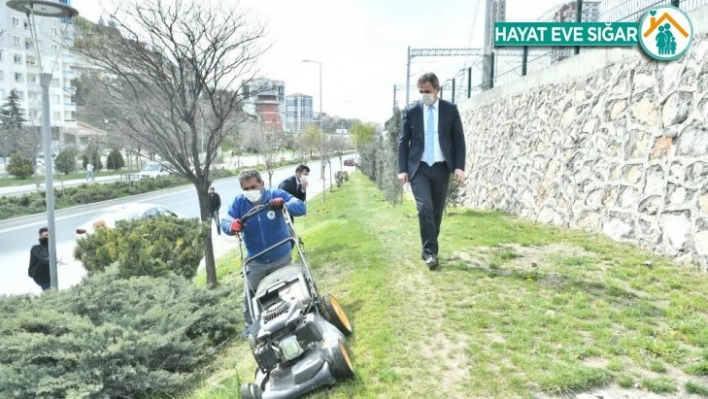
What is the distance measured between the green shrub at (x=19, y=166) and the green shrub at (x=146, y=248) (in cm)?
3397

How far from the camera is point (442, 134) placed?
16.5 feet

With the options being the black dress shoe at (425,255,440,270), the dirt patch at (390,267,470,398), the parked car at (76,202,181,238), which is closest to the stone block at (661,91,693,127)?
the black dress shoe at (425,255,440,270)

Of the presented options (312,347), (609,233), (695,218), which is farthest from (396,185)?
(312,347)

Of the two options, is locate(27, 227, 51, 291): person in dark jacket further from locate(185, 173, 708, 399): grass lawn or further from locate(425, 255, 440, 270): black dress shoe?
locate(425, 255, 440, 270): black dress shoe

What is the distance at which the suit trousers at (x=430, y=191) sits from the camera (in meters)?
5.05

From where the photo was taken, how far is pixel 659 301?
4133 mm

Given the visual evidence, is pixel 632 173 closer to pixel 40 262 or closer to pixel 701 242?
pixel 701 242

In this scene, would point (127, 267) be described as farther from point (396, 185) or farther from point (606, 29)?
point (396, 185)

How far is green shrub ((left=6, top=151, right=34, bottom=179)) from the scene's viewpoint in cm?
3647

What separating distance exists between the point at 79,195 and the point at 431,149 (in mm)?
28189

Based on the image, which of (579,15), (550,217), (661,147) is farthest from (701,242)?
(579,15)

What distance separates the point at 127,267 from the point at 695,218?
7.43m

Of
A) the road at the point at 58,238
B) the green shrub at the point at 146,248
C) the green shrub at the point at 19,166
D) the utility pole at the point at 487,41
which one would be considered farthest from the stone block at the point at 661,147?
the green shrub at the point at 19,166

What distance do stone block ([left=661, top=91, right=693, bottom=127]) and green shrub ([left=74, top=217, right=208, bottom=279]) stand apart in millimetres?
7045
